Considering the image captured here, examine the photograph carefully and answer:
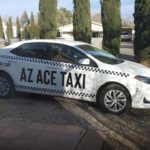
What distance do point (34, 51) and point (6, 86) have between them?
1161 mm

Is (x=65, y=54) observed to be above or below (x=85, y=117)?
above

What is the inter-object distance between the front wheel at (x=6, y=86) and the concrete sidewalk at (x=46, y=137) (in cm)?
269

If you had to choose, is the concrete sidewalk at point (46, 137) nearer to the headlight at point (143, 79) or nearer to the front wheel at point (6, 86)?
the headlight at point (143, 79)

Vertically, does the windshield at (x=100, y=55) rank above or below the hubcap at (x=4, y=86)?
above

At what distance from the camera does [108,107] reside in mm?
9602

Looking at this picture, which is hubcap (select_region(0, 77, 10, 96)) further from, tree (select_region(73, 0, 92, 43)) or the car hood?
tree (select_region(73, 0, 92, 43))

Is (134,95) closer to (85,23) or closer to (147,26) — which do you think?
(147,26)

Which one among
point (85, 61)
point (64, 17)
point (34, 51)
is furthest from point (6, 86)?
point (64, 17)

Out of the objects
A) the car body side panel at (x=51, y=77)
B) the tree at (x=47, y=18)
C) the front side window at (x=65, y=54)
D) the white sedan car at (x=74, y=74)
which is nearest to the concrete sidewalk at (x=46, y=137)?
the white sedan car at (x=74, y=74)

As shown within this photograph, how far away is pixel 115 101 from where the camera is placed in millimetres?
9578

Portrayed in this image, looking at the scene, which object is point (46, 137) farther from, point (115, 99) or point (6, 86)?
point (6, 86)

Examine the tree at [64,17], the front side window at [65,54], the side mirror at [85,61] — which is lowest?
the tree at [64,17]

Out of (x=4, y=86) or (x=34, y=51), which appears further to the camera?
(x=4, y=86)

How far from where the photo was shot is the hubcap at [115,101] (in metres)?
9.52
